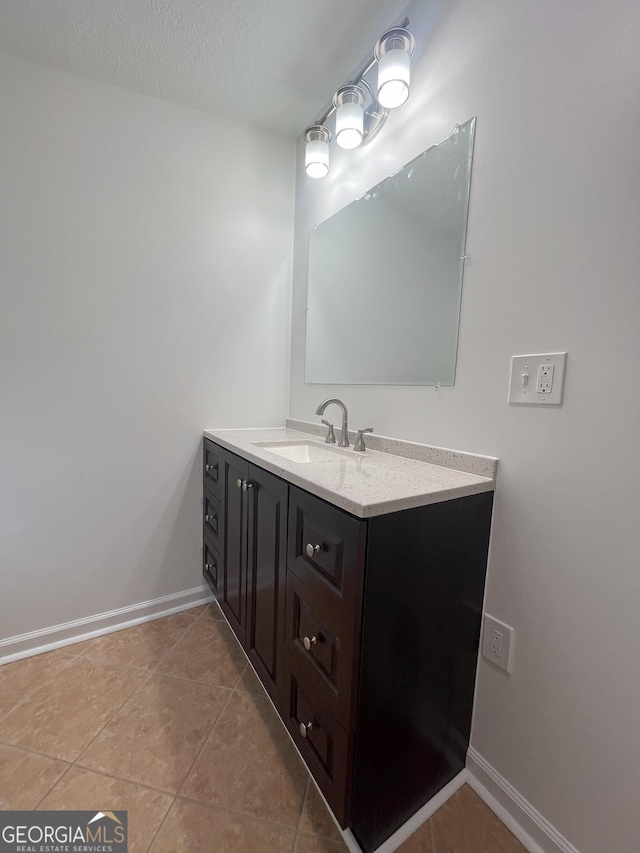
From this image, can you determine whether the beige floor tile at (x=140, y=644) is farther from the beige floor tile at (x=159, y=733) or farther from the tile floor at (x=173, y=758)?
the beige floor tile at (x=159, y=733)

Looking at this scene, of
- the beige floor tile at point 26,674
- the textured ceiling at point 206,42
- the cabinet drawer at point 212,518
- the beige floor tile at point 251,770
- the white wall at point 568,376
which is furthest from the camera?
the cabinet drawer at point 212,518

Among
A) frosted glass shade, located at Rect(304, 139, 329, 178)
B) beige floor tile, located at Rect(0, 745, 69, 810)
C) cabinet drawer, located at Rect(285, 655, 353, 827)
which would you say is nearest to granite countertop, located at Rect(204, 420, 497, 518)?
cabinet drawer, located at Rect(285, 655, 353, 827)

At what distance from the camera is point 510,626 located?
96 cm

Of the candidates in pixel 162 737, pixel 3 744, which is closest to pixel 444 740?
pixel 162 737

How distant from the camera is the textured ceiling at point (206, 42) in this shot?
47.5 inches

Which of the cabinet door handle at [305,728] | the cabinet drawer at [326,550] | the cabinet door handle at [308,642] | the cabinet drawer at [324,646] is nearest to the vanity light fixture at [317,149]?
the cabinet drawer at [326,550]

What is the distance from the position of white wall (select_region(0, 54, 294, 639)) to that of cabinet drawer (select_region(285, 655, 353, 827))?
1.05 metres

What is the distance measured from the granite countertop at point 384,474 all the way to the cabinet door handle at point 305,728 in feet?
2.01

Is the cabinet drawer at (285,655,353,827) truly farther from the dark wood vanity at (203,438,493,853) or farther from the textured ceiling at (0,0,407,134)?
the textured ceiling at (0,0,407,134)

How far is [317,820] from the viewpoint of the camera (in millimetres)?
956

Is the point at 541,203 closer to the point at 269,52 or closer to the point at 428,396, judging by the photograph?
the point at 428,396

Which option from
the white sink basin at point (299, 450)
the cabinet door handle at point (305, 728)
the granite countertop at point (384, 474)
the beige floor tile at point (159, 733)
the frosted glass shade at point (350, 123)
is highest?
the frosted glass shade at point (350, 123)

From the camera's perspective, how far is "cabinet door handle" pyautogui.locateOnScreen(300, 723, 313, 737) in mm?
937

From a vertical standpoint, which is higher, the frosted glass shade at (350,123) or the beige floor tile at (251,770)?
the frosted glass shade at (350,123)
